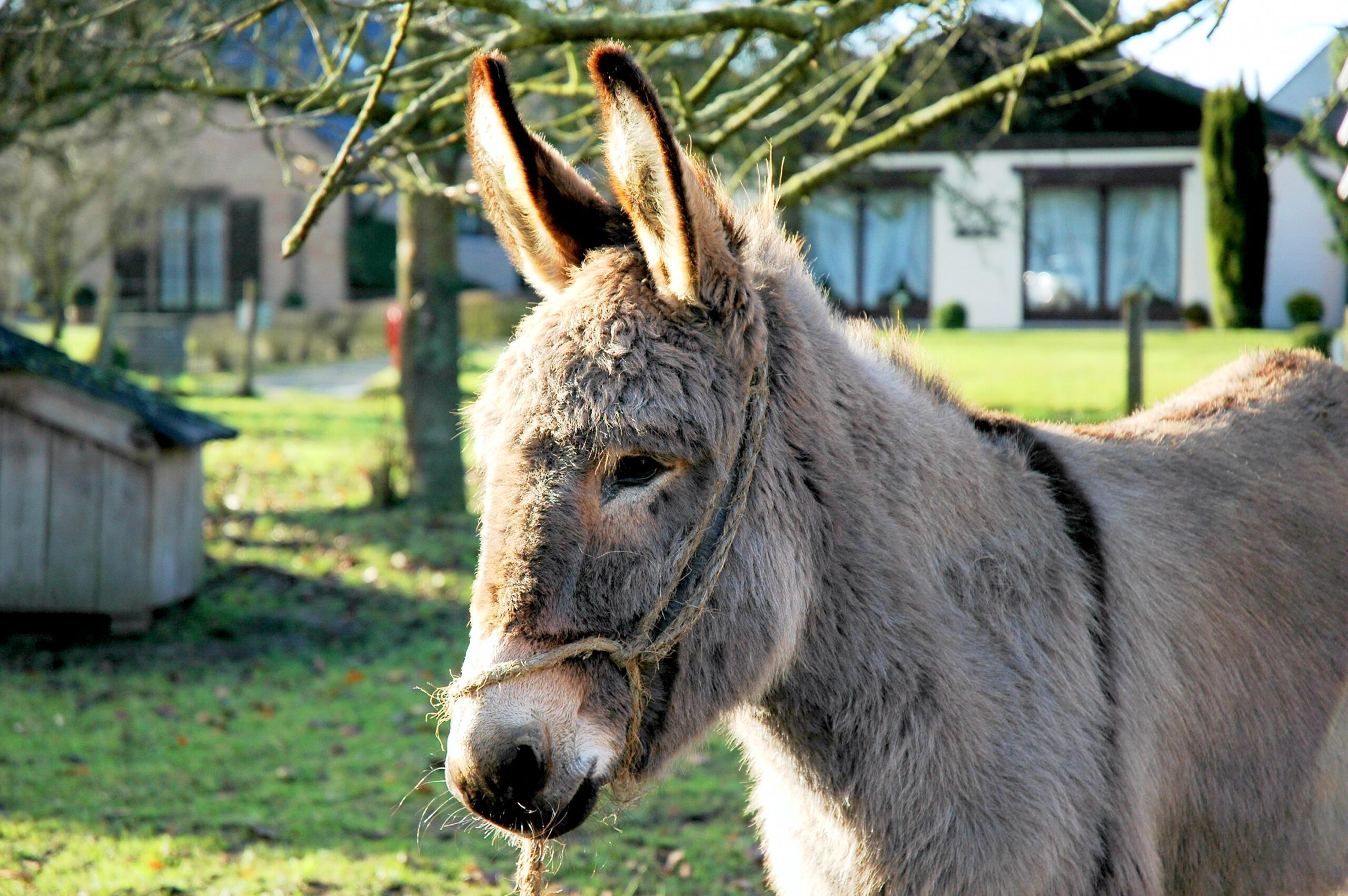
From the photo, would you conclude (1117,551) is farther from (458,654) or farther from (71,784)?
(458,654)

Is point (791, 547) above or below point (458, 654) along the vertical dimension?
above

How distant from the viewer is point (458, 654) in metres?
7.33

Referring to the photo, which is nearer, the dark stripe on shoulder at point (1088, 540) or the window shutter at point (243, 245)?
the dark stripe on shoulder at point (1088, 540)

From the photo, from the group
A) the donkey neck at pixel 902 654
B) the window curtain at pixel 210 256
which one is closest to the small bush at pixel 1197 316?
the donkey neck at pixel 902 654

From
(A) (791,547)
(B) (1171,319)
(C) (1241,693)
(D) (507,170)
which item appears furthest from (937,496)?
(B) (1171,319)

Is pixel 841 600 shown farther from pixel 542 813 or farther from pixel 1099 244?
pixel 1099 244

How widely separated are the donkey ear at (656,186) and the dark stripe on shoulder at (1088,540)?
34.5 inches

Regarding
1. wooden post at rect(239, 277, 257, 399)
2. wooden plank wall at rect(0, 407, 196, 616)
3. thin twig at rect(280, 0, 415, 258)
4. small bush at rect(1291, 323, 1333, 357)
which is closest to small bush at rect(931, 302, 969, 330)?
small bush at rect(1291, 323, 1333, 357)

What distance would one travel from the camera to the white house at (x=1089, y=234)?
23.5 m

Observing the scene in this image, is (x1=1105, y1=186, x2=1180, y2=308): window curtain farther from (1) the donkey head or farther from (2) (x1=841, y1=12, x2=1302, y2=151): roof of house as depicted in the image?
(1) the donkey head

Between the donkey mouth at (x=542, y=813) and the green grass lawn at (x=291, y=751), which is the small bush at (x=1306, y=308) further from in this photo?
the donkey mouth at (x=542, y=813)

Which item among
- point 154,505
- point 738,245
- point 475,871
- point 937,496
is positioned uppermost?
point 738,245

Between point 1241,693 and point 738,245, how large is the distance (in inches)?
56.8

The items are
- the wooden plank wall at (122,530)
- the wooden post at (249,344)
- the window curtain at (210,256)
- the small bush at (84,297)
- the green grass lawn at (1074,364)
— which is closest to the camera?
the wooden plank wall at (122,530)
